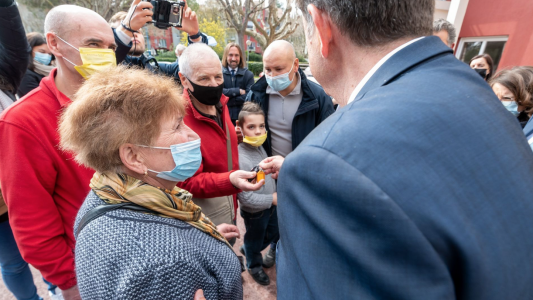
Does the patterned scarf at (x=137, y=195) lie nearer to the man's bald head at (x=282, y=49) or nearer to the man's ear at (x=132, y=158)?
the man's ear at (x=132, y=158)

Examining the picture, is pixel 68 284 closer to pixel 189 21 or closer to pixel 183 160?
pixel 183 160

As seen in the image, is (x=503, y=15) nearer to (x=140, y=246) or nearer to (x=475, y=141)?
(x=475, y=141)

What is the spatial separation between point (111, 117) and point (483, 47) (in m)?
11.1

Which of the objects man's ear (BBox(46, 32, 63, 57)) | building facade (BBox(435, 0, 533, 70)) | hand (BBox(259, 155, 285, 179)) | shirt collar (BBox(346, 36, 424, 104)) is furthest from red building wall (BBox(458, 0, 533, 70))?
man's ear (BBox(46, 32, 63, 57))

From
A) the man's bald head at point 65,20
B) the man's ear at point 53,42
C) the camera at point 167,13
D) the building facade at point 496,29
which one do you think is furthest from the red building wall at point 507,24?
the man's ear at point 53,42

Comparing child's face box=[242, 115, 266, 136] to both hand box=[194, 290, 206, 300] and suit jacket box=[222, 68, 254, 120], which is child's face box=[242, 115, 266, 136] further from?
suit jacket box=[222, 68, 254, 120]

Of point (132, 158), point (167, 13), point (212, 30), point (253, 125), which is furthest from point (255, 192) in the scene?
point (212, 30)

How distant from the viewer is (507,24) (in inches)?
293

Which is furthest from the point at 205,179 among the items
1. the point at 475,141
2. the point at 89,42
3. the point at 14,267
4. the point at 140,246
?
the point at 14,267

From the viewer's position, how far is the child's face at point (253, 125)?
2.49 m

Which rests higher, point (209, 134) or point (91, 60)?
point (91, 60)

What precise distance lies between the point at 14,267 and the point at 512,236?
3180 millimetres

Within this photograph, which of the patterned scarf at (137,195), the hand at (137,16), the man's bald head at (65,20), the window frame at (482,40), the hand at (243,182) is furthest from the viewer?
the window frame at (482,40)

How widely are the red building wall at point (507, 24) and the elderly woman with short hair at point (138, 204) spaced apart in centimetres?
A: 962
